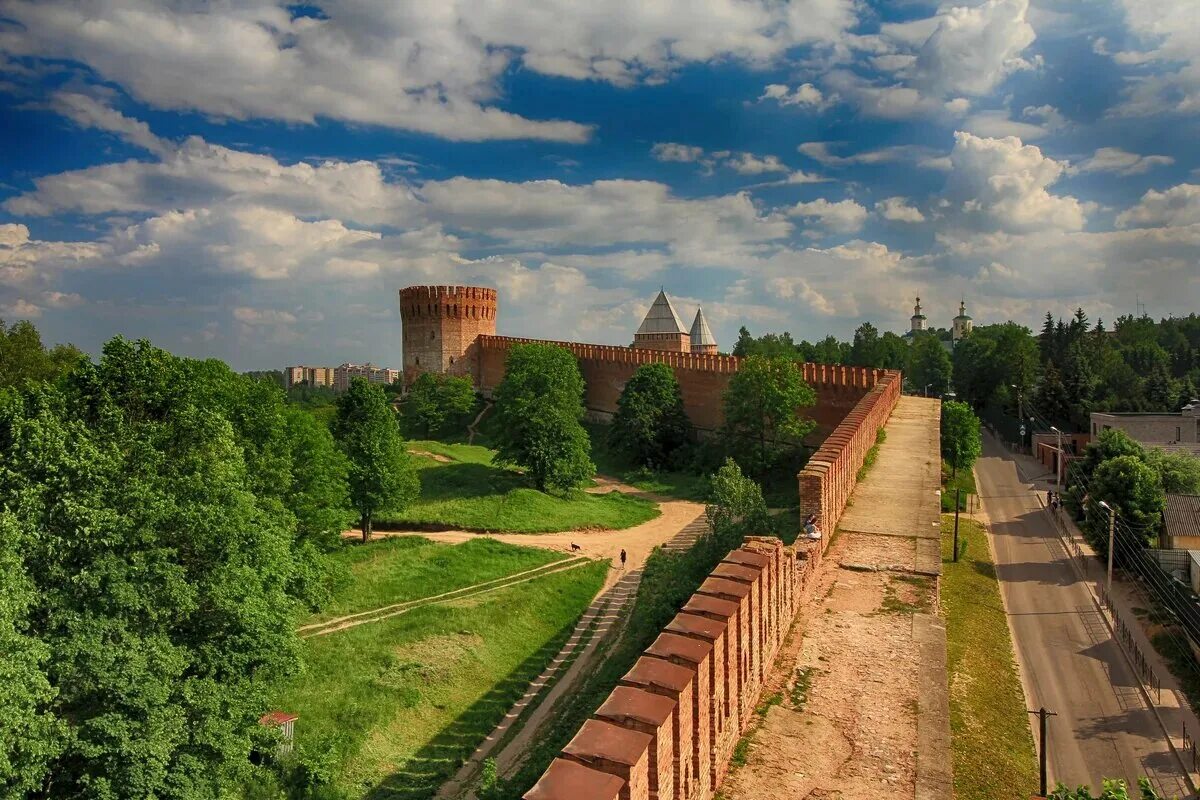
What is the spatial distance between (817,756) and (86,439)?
38.4 ft

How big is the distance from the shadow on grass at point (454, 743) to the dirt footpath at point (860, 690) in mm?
7928

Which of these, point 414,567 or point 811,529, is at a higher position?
point 811,529

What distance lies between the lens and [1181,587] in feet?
69.7

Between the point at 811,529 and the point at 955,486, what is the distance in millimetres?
21958

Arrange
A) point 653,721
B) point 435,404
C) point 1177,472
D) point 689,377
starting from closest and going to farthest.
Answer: point 653,721 < point 1177,472 < point 689,377 < point 435,404

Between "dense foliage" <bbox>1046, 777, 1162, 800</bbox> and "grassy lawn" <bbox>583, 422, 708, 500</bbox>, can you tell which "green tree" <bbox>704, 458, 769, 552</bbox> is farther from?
"grassy lawn" <bbox>583, 422, 708, 500</bbox>

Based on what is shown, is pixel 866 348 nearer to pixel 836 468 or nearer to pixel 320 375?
pixel 836 468

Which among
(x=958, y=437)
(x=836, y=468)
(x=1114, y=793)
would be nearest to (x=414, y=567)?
(x=836, y=468)

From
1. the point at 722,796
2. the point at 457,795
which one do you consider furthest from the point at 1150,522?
the point at 722,796

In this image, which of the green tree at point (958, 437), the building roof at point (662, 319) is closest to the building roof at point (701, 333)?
the building roof at point (662, 319)

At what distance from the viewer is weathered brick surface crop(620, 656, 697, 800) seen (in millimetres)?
5086

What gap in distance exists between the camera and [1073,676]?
16.5m

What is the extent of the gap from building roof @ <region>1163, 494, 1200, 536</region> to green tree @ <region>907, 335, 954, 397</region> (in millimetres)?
34741

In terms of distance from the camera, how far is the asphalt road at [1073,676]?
13.3 meters
